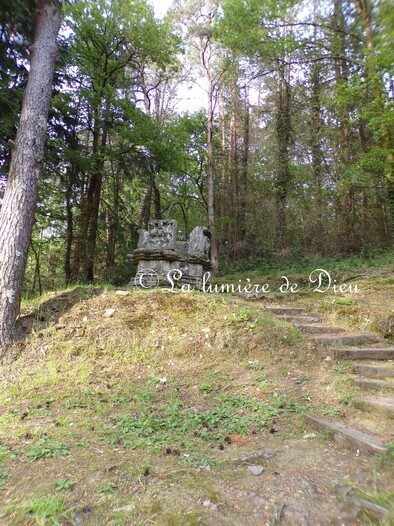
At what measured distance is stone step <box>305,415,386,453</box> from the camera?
2180 mm

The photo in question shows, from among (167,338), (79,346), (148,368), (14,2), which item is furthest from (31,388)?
(14,2)

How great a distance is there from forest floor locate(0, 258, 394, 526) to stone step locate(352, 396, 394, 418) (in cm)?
18

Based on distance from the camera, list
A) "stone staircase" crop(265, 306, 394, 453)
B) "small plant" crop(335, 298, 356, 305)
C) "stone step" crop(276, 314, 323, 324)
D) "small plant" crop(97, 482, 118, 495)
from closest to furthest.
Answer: "small plant" crop(97, 482, 118, 495)
"stone staircase" crop(265, 306, 394, 453)
"stone step" crop(276, 314, 323, 324)
"small plant" crop(335, 298, 356, 305)

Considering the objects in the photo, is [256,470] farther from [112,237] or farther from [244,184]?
[244,184]

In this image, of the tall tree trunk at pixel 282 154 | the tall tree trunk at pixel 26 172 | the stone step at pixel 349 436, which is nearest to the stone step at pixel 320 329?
the stone step at pixel 349 436

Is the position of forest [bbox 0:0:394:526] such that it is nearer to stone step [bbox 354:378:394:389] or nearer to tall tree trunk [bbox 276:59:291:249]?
stone step [bbox 354:378:394:389]

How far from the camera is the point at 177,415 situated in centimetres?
298

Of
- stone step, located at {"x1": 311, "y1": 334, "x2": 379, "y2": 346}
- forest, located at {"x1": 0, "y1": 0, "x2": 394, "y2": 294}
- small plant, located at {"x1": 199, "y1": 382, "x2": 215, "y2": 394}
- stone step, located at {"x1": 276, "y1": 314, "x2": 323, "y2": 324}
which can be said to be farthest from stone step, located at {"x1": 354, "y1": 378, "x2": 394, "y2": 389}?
forest, located at {"x1": 0, "y1": 0, "x2": 394, "y2": 294}

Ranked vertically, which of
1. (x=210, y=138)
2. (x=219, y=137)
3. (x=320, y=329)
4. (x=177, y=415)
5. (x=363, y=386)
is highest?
(x=219, y=137)

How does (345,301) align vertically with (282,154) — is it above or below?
below

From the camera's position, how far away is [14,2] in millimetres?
4809

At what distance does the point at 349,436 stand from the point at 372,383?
0.89 meters

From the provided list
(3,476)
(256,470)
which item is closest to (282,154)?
(256,470)

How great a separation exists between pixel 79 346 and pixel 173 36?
39.8 ft
